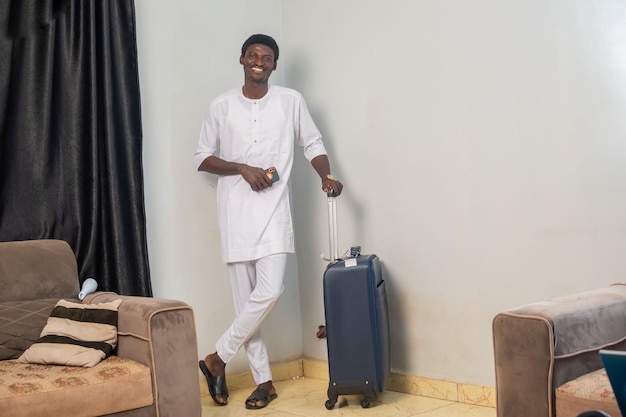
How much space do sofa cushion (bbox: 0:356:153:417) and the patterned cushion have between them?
0.20m

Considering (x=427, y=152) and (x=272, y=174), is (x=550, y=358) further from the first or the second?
(x=272, y=174)

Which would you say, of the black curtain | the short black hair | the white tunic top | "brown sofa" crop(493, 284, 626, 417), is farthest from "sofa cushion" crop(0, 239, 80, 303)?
"brown sofa" crop(493, 284, 626, 417)

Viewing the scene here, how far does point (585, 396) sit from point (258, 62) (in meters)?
2.15

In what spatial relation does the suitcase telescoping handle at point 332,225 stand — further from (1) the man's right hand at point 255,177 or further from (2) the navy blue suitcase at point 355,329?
(1) the man's right hand at point 255,177

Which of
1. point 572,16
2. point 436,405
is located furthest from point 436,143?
point 436,405

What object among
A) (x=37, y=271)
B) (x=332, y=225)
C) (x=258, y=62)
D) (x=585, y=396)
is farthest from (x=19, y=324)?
(x=585, y=396)

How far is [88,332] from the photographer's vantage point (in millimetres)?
2732

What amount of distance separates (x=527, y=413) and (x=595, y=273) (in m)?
0.98

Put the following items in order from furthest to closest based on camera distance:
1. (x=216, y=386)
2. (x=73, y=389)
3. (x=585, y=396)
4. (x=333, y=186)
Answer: (x=216, y=386)
(x=333, y=186)
(x=73, y=389)
(x=585, y=396)

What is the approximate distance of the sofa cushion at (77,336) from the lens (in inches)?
104

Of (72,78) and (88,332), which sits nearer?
(88,332)

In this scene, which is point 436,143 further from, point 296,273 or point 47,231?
point 47,231

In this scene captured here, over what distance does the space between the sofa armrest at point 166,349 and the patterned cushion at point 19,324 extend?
1.26 ft

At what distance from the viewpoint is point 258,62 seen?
11.8 ft
